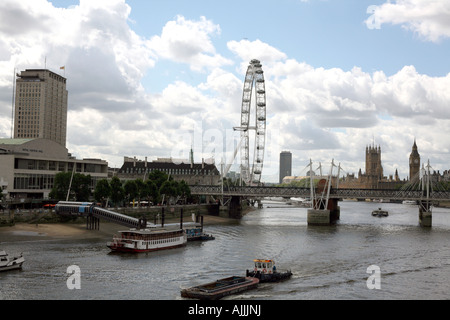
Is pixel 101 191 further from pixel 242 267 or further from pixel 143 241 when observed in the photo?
pixel 242 267

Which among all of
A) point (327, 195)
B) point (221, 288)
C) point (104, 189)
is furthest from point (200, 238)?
point (327, 195)

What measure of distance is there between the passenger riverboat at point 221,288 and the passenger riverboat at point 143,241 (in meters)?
23.6

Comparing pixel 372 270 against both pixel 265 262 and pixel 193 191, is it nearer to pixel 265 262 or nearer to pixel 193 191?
pixel 265 262

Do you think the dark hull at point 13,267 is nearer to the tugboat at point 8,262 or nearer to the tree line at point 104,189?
the tugboat at point 8,262

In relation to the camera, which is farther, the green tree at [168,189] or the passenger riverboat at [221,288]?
the green tree at [168,189]

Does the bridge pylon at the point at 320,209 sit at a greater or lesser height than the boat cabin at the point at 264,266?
greater

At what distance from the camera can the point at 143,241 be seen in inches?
2881

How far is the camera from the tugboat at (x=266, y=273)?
2174 inches

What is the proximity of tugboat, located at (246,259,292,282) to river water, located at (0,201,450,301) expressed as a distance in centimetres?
115

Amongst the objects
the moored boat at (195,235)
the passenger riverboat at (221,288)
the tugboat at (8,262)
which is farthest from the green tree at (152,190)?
the passenger riverboat at (221,288)

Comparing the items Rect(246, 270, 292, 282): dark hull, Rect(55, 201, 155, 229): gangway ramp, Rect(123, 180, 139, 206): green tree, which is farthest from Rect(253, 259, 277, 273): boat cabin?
Rect(123, 180, 139, 206): green tree

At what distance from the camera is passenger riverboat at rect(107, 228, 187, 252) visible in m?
72.0
